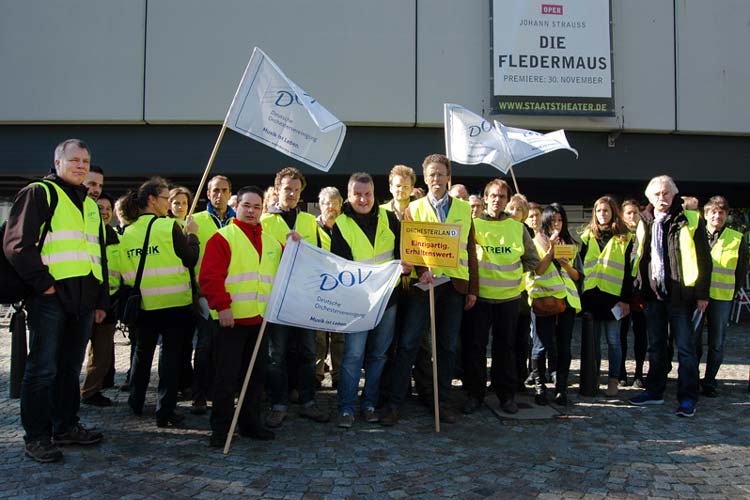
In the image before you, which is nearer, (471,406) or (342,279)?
(342,279)

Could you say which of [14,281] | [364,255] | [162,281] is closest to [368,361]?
[364,255]

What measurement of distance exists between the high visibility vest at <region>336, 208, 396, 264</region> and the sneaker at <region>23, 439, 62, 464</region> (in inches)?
103

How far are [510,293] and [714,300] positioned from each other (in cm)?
273

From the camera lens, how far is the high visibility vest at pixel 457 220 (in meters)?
5.14

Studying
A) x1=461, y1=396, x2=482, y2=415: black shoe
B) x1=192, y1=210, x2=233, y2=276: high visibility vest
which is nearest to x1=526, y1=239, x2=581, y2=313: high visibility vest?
x1=461, y1=396, x2=482, y2=415: black shoe

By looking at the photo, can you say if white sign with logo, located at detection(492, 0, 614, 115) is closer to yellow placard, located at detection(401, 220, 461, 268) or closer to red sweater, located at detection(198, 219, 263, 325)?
yellow placard, located at detection(401, 220, 461, 268)

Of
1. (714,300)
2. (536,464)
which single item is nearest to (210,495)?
(536,464)

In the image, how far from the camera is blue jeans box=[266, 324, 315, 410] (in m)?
5.10

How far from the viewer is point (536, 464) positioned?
4.14 metres

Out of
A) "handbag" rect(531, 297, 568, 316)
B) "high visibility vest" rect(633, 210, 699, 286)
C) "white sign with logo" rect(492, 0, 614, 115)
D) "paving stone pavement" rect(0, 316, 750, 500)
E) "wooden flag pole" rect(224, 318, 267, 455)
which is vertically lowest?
"paving stone pavement" rect(0, 316, 750, 500)

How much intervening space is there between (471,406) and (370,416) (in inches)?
39.8

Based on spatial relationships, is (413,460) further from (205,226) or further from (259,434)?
(205,226)

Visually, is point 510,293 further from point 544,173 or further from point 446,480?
point 544,173

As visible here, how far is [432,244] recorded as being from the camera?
195 inches
